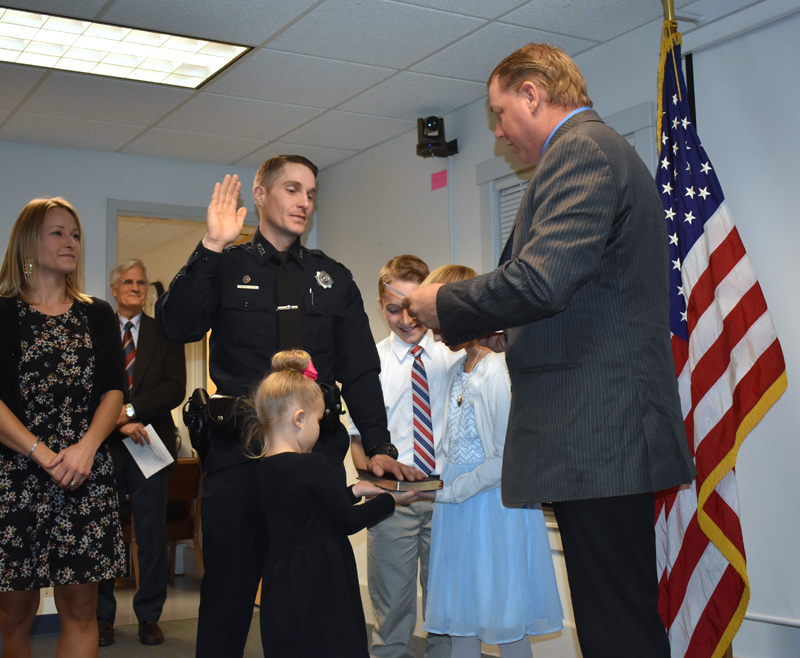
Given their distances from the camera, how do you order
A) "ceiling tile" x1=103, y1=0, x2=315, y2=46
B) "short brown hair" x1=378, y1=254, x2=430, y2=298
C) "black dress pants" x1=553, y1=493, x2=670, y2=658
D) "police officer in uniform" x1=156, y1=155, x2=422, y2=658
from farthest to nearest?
Result: 1. "ceiling tile" x1=103, y1=0, x2=315, y2=46
2. "short brown hair" x1=378, y1=254, x2=430, y2=298
3. "police officer in uniform" x1=156, y1=155, x2=422, y2=658
4. "black dress pants" x1=553, y1=493, x2=670, y2=658

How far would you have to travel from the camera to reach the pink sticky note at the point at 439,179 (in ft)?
15.2

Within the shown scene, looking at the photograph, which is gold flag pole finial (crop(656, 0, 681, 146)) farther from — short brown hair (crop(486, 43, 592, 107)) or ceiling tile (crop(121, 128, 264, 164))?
ceiling tile (crop(121, 128, 264, 164))

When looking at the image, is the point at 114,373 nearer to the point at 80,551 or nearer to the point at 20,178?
the point at 80,551

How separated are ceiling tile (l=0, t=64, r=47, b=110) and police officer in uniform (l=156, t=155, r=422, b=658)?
2319 millimetres

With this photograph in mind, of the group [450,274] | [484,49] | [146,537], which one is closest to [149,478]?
[146,537]

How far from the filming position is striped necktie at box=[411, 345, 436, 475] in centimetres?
300

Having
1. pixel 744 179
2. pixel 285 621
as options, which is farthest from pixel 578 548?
pixel 744 179

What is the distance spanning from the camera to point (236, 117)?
4.69 m

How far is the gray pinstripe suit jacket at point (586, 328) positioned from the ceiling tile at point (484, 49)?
2.21 metres

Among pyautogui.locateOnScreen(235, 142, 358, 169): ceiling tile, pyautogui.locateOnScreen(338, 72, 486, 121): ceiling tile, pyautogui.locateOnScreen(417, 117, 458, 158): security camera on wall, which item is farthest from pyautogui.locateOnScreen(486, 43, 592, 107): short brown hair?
pyautogui.locateOnScreen(235, 142, 358, 169): ceiling tile

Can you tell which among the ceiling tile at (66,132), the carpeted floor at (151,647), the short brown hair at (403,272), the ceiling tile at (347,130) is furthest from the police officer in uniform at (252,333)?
the ceiling tile at (66,132)

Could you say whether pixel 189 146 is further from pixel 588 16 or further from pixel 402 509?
pixel 402 509

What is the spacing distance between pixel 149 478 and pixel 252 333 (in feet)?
7.05

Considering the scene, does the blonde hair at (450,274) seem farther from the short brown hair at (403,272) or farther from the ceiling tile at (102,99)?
the ceiling tile at (102,99)
